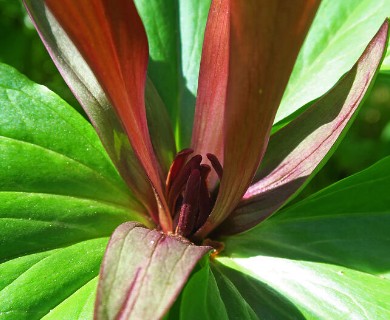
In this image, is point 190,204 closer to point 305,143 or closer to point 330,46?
point 305,143

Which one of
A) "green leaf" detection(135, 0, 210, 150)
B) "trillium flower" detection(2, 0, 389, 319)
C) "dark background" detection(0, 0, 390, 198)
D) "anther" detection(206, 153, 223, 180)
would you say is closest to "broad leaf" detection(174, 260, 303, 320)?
"trillium flower" detection(2, 0, 389, 319)

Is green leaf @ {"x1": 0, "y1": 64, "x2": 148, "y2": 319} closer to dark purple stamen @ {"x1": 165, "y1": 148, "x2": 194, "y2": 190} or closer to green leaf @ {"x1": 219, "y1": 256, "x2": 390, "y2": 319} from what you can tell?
dark purple stamen @ {"x1": 165, "y1": 148, "x2": 194, "y2": 190}

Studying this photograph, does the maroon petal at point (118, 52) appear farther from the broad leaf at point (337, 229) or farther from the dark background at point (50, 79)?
the dark background at point (50, 79)

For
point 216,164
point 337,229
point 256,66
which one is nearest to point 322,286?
point 337,229

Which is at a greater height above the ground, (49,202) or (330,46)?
(330,46)

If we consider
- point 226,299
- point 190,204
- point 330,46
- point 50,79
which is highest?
point 50,79

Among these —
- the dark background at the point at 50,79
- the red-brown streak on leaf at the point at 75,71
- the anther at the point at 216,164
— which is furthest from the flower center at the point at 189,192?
the dark background at the point at 50,79
